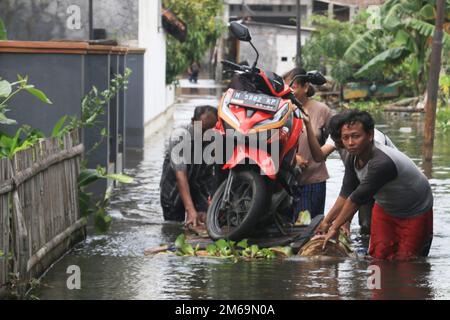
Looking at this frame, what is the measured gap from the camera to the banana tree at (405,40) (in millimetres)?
32906

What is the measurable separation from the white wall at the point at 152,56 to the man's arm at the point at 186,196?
40.5 ft

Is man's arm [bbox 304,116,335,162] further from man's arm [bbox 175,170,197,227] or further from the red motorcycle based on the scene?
man's arm [bbox 175,170,197,227]

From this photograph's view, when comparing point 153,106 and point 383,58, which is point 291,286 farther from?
point 383,58

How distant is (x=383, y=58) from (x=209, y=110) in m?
24.9

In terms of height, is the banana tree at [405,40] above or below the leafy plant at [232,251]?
above

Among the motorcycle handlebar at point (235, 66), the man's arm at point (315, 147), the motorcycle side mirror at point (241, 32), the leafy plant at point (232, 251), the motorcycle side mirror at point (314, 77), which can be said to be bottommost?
the leafy plant at point (232, 251)

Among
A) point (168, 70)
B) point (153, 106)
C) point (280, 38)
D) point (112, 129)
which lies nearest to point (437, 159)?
point (112, 129)

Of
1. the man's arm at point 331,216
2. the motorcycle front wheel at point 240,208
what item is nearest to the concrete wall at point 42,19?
the motorcycle front wheel at point 240,208

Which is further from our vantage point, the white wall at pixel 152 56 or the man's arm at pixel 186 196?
the white wall at pixel 152 56

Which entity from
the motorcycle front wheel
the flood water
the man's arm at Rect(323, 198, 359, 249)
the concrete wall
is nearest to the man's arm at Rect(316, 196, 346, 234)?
the man's arm at Rect(323, 198, 359, 249)

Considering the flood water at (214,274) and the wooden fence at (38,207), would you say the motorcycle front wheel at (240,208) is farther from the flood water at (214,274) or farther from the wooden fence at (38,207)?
the wooden fence at (38,207)

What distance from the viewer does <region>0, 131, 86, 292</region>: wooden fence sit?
23.7 ft

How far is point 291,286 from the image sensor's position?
25.8 feet

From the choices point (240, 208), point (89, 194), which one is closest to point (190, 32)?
point (89, 194)
